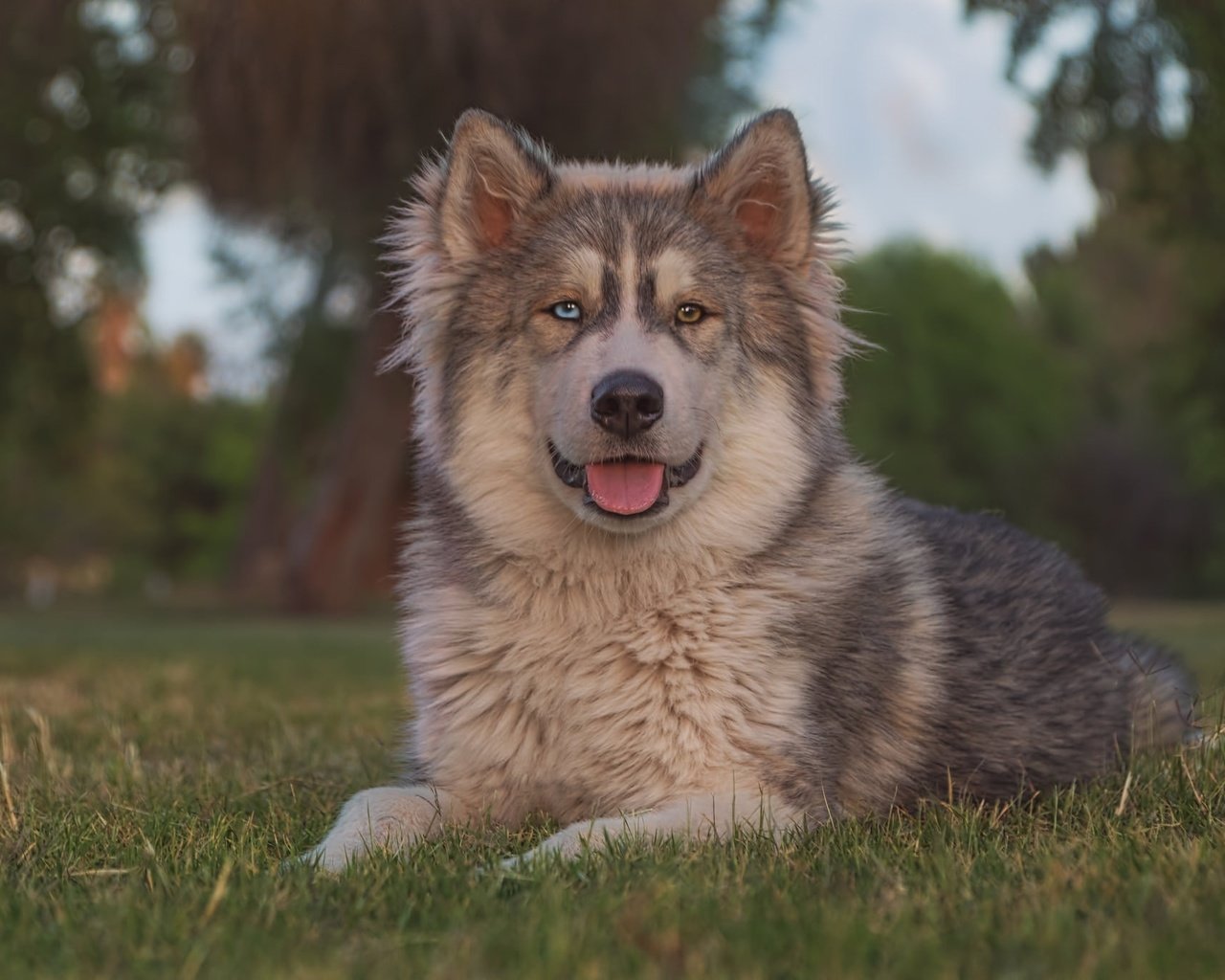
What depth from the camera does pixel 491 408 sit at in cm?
509

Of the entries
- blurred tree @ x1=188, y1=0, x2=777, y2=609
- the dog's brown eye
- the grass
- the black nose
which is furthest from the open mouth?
blurred tree @ x1=188, y1=0, x2=777, y2=609

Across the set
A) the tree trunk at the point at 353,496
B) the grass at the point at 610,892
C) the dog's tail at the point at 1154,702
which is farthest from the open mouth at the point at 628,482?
the tree trunk at the point at 353,496

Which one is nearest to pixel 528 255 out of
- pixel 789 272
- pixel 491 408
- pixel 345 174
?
pixel 491 408

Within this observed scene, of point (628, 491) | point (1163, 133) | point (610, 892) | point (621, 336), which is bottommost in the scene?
point (610, 892)

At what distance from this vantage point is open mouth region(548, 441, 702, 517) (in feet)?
15.6

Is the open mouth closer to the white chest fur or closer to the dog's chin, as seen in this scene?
the dog's chin

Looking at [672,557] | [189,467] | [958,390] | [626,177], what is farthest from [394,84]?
[189,467]

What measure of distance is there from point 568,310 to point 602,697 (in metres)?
1.36

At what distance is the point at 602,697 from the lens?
4598mm

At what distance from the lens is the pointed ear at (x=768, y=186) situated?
519cm

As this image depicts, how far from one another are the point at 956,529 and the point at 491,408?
207cm

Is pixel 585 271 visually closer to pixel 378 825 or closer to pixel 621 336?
pixel 621 336

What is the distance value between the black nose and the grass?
1.35 meters

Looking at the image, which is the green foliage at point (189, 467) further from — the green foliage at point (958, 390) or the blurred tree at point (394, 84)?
the blurred tree at point (394, 84)
